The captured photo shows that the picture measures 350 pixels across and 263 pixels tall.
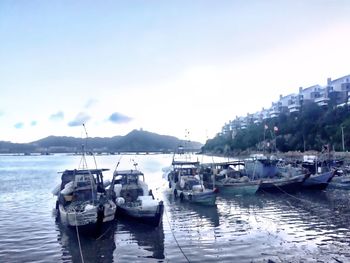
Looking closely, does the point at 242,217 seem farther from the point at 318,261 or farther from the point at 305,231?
the point at 318,261

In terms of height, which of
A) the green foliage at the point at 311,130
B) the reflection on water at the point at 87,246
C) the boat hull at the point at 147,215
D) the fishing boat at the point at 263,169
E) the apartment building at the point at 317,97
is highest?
the apartment building at the point at 317,97

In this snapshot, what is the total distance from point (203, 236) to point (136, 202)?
6.99 metres

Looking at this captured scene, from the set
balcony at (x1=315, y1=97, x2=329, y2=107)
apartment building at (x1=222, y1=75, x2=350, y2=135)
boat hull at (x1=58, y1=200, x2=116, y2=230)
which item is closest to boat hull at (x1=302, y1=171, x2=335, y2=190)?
boat hull at (x1=58, y1=200, x2=116, y2=230)

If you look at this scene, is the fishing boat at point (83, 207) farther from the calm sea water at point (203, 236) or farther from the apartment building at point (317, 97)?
the apartment building at point (317, 97)

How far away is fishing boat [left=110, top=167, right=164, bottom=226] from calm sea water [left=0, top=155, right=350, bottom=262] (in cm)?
80

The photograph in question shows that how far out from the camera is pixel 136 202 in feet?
96.9

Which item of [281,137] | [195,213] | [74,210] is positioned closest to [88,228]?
[74,210]

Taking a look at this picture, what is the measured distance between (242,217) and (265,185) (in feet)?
51.7

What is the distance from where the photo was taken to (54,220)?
106ft

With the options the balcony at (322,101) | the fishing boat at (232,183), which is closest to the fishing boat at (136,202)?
the fishing boat at (232,183)

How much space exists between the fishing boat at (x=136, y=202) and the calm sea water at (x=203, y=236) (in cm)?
80

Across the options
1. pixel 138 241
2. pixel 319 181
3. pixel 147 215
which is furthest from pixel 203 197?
pixel 319 181

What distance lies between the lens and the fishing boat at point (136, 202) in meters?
26.8

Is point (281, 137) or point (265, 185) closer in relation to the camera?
point (265, 185)
